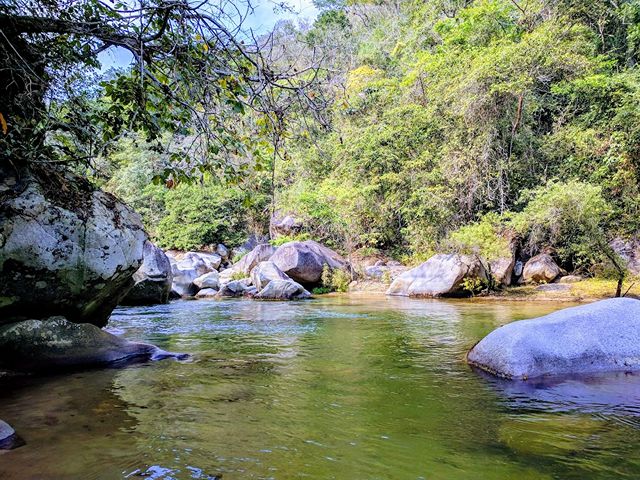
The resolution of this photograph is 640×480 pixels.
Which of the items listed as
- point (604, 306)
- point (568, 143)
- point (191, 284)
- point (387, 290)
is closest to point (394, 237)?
point (387, 290)

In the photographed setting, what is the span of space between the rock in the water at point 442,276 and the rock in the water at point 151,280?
7.55 m

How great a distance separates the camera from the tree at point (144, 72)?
9.72 ft

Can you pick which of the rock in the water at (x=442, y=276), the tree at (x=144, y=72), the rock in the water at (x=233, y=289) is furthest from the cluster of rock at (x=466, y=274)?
the tree at (x=144, y=72)

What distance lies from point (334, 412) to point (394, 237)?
17.8m

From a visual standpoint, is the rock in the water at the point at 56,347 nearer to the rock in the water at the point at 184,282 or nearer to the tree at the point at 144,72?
the tree at the point at 144,72

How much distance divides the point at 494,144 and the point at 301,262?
8.64m

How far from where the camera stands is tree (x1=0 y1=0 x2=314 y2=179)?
2963mm

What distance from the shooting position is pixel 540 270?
49.1ft

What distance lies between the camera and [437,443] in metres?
2.74

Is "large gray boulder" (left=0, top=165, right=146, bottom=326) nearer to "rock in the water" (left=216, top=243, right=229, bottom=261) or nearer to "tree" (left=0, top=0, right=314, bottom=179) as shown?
"tree" (left=0, top=0, right=314, bottom=179)

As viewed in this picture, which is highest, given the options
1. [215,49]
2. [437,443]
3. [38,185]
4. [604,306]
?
[215,49]

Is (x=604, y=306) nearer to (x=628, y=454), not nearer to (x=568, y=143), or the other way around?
(x=628, y=454)

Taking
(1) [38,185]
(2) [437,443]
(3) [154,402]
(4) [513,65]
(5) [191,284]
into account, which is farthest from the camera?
(5) [191,284]

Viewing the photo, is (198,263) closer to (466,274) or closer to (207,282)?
(207,282)
